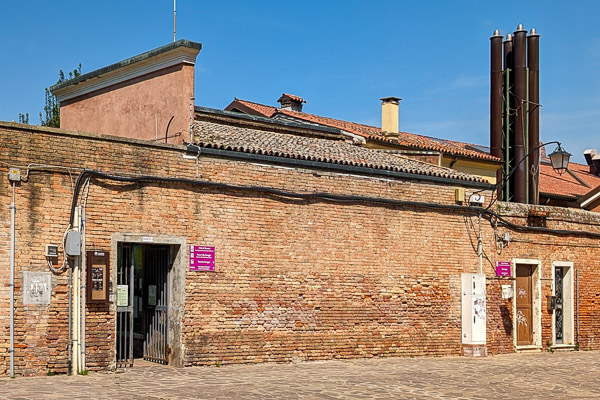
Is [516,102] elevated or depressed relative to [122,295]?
elevated

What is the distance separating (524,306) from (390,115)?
11.1 metres

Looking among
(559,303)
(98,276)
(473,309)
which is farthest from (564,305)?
(98,276)

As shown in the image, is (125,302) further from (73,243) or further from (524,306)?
(524,306)

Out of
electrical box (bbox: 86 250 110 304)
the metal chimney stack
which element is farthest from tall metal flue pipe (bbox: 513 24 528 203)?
electrical box (bbox: 86 250 110 304)

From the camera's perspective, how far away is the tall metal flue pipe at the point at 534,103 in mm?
26609

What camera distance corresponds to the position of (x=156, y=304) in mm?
14695

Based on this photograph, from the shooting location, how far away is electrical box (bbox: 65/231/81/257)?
1262 centimetres

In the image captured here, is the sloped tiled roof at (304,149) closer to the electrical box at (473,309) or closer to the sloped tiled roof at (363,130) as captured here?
the electrical box at (473,309)

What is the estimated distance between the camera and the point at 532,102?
27.1 meters

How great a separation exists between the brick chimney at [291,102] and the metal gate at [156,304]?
16.4 meters

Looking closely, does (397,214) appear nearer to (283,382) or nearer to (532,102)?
(283,382)

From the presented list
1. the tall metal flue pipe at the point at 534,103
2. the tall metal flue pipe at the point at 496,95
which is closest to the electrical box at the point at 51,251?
the tall metal flue pipe at the point at 534,103

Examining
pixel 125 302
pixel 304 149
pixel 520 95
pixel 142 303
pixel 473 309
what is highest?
pixel 520 95

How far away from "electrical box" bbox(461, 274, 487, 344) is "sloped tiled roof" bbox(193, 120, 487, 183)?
7.38ft
